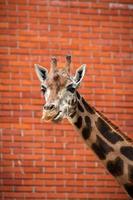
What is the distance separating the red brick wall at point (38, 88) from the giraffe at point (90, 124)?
2.41m

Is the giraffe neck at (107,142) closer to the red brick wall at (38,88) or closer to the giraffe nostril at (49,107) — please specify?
the giraffe nostril at (49,107)

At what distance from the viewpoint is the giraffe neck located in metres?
4.10

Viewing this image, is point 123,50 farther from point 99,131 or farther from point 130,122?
point 99,131

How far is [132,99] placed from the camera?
690cm

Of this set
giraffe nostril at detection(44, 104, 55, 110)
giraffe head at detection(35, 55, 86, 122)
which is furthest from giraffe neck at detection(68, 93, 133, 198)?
giraffe nostril at detection(44, 104, 55, 110)

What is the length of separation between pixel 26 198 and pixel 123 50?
251 cm

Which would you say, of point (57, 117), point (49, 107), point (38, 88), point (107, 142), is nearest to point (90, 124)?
point (107, 142)

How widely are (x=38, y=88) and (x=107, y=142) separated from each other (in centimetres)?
270

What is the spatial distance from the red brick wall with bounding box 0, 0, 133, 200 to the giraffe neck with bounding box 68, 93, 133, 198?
2.48 metres

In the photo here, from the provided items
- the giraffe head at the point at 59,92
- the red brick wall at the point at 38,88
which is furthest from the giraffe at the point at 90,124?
the red brick wall at the point at 38,88

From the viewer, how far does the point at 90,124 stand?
4258 mm

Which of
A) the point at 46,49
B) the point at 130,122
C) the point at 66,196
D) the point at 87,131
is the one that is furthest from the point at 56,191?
the point at 87,131

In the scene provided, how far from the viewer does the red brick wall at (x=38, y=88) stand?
21.8 ft

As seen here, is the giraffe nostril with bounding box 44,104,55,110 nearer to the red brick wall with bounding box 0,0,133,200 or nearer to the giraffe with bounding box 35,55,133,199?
the giraffe with bounding box 35,55,133,199
